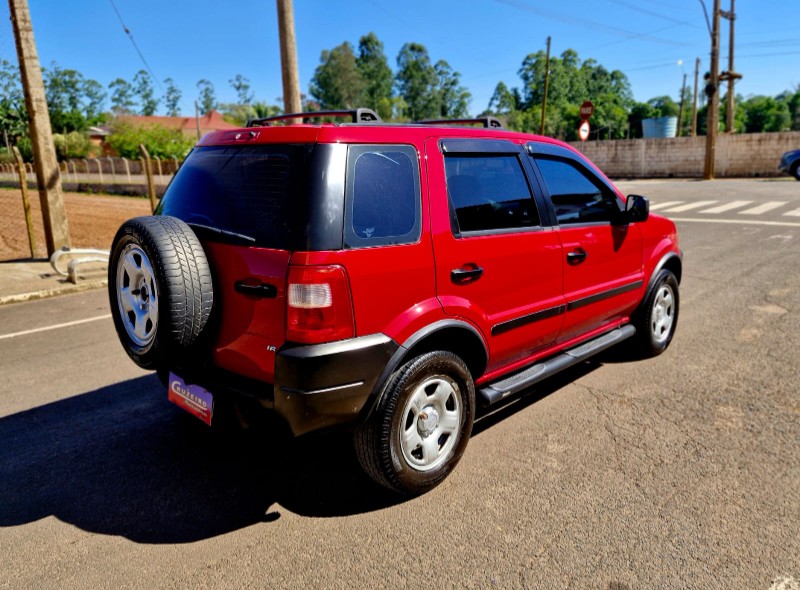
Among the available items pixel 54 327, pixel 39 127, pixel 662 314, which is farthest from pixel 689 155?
pixel 54 327

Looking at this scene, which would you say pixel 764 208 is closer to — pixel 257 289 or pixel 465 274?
pixel 465 274

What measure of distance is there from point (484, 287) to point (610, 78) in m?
109

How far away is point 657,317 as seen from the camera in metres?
4.98

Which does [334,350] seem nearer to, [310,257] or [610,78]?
[310,257]

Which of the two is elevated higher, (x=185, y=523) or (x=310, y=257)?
(x=310, y=257)

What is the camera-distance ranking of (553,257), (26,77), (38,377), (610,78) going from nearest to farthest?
(553,257) → (38,377) → (26,77) → (610,78)

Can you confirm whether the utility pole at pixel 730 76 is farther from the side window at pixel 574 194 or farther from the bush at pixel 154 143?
the bush at pixel 154 143

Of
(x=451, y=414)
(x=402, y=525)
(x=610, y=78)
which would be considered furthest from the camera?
(x=610, y=78)

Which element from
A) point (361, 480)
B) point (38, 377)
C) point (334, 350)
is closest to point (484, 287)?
point (334, 350)

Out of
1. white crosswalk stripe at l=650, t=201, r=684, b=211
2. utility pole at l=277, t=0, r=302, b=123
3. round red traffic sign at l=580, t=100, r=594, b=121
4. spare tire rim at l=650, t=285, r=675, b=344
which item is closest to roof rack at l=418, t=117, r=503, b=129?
spare tire rim at l=650, t=285, r=675, b=344

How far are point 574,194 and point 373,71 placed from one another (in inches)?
4613

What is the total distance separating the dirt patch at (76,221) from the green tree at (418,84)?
92809mm

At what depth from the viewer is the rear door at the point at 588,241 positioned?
3.86 meters

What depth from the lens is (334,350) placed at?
257 centimetres
